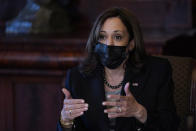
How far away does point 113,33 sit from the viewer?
5.82ft

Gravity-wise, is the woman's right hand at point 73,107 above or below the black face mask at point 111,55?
below

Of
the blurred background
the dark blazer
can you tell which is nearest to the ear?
the dark blazer

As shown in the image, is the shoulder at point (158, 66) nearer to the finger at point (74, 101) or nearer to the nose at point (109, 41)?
the nose at point (109, 41)

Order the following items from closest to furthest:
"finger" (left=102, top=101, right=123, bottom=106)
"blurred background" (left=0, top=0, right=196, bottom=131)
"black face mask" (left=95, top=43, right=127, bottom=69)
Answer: "finger" (left=102, top=101, right=123, bottom=106), "black face mask" (left=95, top=43, right=127, bottom=69), "blurred background" (left=0, top=0, right=196, bottom=131)

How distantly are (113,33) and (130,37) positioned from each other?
11cm

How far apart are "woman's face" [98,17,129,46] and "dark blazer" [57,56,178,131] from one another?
0.58 feet

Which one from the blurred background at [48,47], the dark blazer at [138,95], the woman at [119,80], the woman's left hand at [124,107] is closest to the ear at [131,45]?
the woman at [119,80]

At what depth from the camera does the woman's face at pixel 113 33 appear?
5.81ft

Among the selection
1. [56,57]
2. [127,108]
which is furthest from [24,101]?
[127,108]

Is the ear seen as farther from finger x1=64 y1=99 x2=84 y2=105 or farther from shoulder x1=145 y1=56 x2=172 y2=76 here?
finger x1=64 y1=99 x2=84 y2=105

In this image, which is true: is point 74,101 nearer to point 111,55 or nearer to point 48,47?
point 111,55

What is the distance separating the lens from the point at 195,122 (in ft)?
5.84

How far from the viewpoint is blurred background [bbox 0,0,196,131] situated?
2.47 meters

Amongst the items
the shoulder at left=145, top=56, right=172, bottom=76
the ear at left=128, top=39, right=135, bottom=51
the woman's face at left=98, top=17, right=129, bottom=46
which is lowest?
the shoulder at left=145, top=56, right=172, bottom=76
